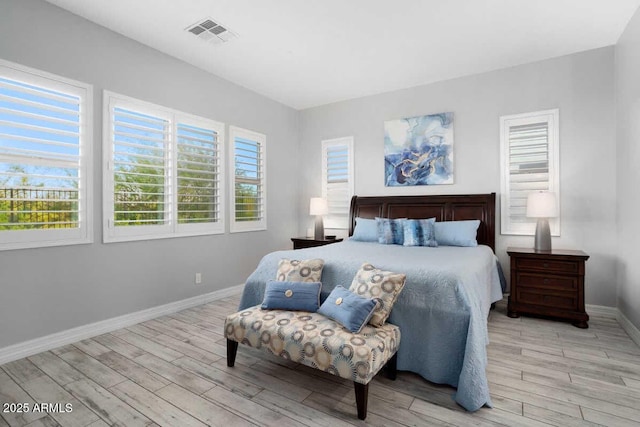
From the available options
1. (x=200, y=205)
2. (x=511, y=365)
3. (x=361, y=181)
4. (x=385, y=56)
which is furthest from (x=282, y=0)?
(x=511, y=365)

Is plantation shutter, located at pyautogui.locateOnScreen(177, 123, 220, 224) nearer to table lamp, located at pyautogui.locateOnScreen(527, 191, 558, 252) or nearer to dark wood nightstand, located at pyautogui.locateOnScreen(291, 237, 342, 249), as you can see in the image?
dark wood nightstand, located at pyautogui.locateOnScreen(291, 237, 342, 249)

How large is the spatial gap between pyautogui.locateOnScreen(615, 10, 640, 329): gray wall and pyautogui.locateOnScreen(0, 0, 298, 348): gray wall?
4289mm

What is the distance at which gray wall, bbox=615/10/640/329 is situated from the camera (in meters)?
2.88

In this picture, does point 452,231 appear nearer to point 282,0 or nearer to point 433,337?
point 433,337

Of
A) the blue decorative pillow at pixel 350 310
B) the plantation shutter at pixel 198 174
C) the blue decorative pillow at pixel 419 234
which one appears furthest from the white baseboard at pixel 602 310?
the plantation shutter at pixel 198 174

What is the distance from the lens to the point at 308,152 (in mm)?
5590

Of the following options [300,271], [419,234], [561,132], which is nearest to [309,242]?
[419,234]

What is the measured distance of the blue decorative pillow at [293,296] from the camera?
238 centimetres

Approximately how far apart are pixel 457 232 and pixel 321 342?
251 cm

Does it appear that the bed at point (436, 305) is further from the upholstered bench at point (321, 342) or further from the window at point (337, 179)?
the window at point (337, 179)

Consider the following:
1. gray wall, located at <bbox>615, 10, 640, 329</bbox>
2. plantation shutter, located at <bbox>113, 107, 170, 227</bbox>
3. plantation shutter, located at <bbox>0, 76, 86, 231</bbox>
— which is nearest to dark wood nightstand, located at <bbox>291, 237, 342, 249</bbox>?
plantation shutter, located at <bbox>113, 107, 170, 227</bbox>

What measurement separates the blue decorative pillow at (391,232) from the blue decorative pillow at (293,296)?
1693mm

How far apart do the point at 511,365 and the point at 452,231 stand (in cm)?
168

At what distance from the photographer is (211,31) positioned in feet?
10.4
